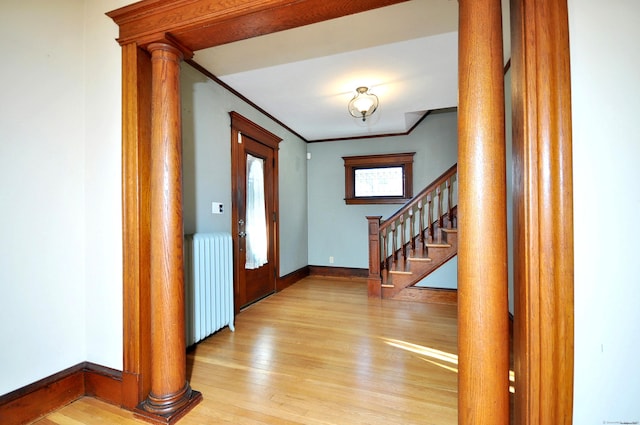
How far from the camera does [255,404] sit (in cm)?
170

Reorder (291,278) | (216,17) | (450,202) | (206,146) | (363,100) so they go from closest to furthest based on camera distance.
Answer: (216,17) < (206,146) < (363,100) < (450,202) < (291,278)

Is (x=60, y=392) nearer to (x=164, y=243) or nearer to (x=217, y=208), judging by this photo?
(x=164, y=243)

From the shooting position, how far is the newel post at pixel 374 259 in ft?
12.9

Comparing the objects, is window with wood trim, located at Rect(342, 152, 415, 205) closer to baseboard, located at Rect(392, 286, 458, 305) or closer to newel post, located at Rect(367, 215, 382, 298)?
newel post, located at Rect(367, 215, 382, 298)

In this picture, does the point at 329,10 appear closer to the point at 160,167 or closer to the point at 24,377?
the point at 160,167

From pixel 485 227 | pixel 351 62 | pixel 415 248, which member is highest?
pixel 351 62

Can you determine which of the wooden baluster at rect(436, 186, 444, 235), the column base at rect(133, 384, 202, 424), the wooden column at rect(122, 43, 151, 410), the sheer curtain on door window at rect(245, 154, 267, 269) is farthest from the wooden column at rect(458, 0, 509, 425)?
the wooden baluster at rect(436, 186, 444, 235)

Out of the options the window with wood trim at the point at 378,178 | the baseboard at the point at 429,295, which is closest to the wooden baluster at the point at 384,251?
the baseboard at the point at 429,295

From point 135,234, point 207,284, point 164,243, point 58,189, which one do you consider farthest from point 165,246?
point 207,284

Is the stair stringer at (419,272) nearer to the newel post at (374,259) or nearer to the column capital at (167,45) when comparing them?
the newel post at (374,259)

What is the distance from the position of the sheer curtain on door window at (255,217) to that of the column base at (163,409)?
75.9 inches

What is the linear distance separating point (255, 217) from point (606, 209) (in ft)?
10.9

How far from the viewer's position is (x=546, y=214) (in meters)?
0.91

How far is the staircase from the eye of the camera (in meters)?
3.80
